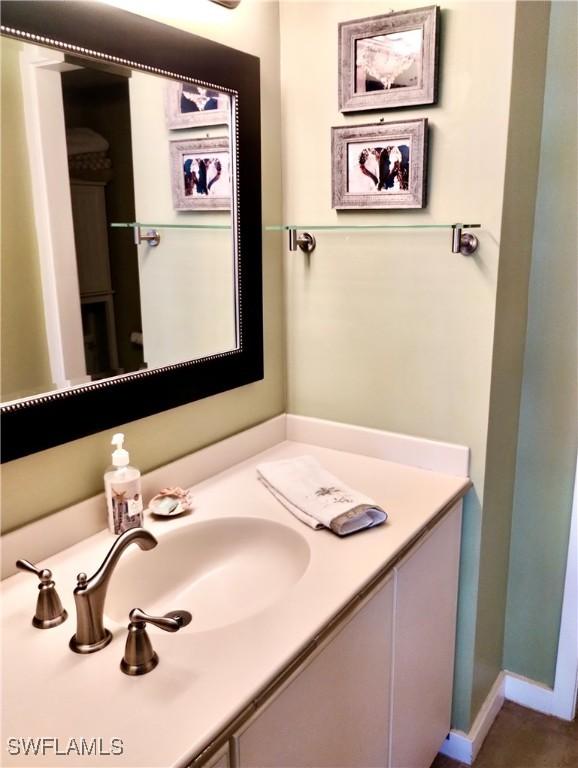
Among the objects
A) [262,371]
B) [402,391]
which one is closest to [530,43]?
[402,391]

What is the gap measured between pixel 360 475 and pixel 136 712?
86cm

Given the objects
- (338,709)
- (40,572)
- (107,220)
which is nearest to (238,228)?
(107,220)

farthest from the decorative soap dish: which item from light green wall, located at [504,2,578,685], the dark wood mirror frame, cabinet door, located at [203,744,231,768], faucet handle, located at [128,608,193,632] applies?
light green wall, located at [504,2,578,685]

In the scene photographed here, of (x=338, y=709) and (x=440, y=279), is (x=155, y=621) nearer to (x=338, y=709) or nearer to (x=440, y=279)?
(x=338, y=709)

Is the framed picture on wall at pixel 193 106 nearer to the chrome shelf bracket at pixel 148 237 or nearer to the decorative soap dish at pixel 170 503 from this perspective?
the chrome shelf bracket at pixel 148 237

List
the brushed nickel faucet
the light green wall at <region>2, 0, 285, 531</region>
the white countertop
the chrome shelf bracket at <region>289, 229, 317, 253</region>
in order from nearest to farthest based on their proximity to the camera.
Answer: the white countertop < the brushed nickel faucet < the light green wall at <region>2, 0, 285, 531</region> < the chrome shelf bracket at <region>289, 229, 317, 253</region>

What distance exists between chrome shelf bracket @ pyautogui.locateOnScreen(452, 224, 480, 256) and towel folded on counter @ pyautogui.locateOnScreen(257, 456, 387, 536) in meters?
0.59

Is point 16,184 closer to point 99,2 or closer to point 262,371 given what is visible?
point 99,2

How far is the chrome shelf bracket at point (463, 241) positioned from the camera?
1.41m

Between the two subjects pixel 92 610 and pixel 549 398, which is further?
pixel 549 398

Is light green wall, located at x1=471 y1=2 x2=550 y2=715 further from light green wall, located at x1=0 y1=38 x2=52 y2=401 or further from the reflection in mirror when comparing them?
light green wall, located at x1=0 y1=38 x2=52 y2=401

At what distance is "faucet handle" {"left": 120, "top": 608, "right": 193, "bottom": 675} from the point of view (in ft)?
2.80

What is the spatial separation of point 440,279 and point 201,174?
60cm

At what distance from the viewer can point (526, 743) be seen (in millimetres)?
1790
